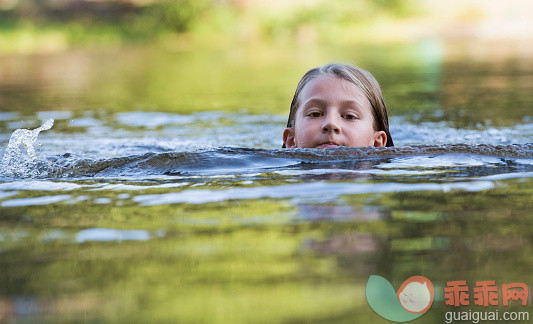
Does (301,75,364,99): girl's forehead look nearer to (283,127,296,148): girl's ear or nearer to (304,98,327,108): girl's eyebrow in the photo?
(304,98,327,108): girl's eyebrow

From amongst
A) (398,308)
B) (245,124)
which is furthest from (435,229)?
(245,124)

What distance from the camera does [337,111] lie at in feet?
14.9

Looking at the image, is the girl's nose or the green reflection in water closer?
the green reflection in water

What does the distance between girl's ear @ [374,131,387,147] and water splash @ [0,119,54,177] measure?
2.06 m

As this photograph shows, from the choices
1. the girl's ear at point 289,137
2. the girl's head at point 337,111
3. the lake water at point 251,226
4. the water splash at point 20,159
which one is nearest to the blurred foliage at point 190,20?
the water splash at point 20,159

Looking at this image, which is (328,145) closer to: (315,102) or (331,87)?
(315,102)

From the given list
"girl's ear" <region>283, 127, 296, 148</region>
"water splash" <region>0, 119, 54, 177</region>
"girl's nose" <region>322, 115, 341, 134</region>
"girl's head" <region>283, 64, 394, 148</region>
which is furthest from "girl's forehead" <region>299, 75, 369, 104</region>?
"water splash" <region>0, 119, 54, 177</region>

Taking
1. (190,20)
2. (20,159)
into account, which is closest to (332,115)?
(20,159)

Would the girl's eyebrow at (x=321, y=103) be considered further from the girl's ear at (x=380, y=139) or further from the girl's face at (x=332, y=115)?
the girl's ear at (x=380, y=139)

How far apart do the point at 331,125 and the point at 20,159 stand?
70.7 inches

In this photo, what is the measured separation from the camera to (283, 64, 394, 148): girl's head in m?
4.50

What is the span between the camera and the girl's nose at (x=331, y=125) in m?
4.42

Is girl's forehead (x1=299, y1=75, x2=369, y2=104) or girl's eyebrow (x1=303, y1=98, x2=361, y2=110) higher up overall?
girl's forehead (x1=299, y1=75, x2=369, y2=104)

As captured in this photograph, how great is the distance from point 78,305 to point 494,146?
2.87m
